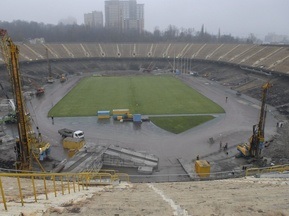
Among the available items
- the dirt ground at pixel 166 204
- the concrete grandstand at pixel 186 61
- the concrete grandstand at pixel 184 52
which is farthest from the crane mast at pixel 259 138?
the concrete grandstand at pixel 184 52

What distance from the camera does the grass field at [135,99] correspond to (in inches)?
1460

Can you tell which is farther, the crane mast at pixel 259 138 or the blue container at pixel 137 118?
the blue container at pixel 137 118

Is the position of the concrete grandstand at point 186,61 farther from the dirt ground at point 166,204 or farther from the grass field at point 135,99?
the dirt ground at point 166,204

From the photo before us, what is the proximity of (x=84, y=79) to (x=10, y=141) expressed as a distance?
131 feet

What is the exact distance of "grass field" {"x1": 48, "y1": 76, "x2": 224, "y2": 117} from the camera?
37094 millimetres

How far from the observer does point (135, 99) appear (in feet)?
143

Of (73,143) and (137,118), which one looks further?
(137,118)

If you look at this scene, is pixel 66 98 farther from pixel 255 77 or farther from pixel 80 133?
pixel 255 77

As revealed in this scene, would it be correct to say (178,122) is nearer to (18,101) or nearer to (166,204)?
(18,101)

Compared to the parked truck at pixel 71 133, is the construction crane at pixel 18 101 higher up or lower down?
higher up

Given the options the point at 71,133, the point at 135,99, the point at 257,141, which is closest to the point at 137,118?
the point at 71,133

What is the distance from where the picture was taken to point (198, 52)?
81375 mm

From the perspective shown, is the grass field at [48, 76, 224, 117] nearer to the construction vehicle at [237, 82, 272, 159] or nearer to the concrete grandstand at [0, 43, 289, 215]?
the concrete grandstand at [0, 43, 289, 215]

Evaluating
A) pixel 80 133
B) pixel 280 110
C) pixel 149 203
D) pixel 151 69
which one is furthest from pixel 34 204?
pixel 151 69
